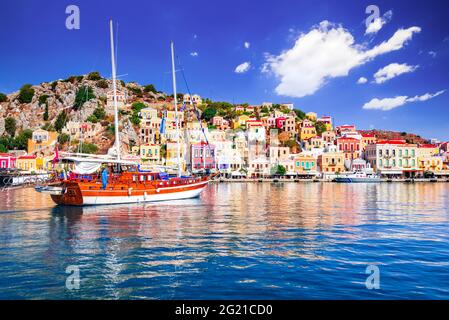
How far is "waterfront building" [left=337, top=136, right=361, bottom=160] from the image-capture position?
85000 millimetres

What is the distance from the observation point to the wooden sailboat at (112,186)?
2547 centimetres

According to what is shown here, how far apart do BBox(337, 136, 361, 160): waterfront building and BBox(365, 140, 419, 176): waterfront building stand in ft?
15.4

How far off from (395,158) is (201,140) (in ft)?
141

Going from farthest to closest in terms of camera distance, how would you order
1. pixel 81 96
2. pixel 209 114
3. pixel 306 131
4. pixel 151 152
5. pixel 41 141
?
pixel 209 114 < pixel 81 96 < pixel 306 131 < pixel 41 141 < pixel 151 152

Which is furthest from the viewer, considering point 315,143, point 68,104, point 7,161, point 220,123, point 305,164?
point 68,104

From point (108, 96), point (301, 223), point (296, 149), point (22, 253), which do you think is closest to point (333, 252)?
point (301, 223)

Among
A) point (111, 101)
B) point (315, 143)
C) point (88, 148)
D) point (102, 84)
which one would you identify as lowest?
point (88, 148)

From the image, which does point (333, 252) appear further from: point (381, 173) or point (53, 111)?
point (53, 111)

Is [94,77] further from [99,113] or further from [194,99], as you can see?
[194,99]

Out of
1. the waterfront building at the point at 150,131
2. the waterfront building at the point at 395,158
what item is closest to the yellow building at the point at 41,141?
the waterfront building at the point at 150,131

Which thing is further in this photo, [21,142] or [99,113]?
[99,113]

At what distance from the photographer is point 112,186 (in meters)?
26.7

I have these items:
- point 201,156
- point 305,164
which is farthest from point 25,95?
point 305,164

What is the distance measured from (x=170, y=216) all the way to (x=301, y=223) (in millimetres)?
7374
